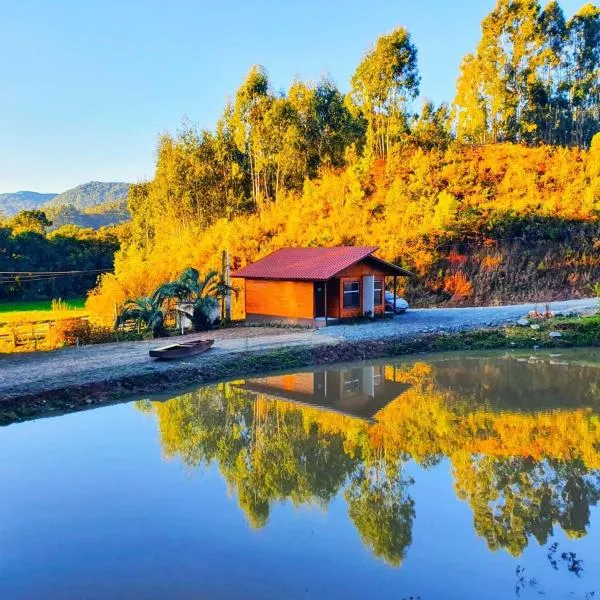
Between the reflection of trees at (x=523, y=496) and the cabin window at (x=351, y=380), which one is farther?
the cabin window at (x=351, y=380)

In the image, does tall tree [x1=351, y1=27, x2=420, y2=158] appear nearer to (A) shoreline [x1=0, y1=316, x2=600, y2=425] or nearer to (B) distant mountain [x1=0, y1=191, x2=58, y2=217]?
(A) shoreline [x1=0, y1=316, x2=600, y2=425]

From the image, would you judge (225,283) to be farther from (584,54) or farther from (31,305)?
(584,54)

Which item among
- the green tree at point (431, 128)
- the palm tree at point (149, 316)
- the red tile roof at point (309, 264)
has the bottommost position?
the palm tree at point (149, 316)

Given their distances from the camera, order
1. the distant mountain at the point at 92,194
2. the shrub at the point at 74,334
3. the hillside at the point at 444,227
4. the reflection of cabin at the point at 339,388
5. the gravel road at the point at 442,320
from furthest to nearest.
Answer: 1. the distant mountain at the point at 92,194
2. the hillside at the point at 444,227
3. the gravel road at the point at 442,320
4. the shrub at the point at 74,334
5. the reflection of cabin at the point at 339,388

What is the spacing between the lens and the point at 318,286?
783 inches

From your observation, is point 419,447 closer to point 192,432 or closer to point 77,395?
point 192,432

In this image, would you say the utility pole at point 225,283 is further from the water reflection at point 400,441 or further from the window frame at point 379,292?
the water reflection at point 400,441

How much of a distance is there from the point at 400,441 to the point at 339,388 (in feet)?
13.8

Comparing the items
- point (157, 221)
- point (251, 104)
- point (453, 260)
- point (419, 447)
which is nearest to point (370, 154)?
point (251, 104)

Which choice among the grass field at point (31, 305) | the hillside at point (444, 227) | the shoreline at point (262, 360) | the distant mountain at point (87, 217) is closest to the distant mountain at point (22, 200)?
the distant mountain at point (87, 217)

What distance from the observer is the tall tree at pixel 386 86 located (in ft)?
117

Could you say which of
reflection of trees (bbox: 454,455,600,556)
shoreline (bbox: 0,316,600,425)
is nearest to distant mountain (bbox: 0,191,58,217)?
shoreline (bbox: 0,316,600,425)

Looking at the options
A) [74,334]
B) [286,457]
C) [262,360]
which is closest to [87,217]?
[74,334]

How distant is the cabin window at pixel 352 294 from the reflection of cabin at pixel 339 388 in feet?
15.3
